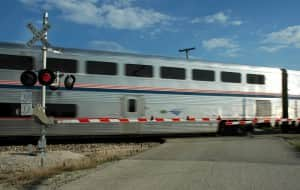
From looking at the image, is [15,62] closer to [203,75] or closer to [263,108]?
[203,75]

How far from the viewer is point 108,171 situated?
380 inches

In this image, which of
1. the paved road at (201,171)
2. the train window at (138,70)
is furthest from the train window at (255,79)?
the paved road at (201,171)

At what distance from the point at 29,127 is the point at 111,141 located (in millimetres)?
3926

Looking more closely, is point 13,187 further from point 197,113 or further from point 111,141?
point 197,113

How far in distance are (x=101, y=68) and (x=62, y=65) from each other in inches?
68.4

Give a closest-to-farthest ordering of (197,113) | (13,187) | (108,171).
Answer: (13,187)
(108,171)
(197,113)

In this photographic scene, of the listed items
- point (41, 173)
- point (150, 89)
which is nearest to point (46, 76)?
point (41, 173)

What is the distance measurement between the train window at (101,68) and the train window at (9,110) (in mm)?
3336

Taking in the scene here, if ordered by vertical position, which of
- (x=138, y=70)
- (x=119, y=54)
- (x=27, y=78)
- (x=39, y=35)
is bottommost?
(x=27, y=78)

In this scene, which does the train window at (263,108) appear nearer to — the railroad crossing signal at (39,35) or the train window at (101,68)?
the train window at (101,68)

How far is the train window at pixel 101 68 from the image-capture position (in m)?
17.7

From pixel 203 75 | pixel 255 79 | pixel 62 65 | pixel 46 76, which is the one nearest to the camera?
pixel 46 76

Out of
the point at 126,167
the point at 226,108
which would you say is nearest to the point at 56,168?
the point at 126,167

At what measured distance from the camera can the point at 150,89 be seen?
1889 centimetres
